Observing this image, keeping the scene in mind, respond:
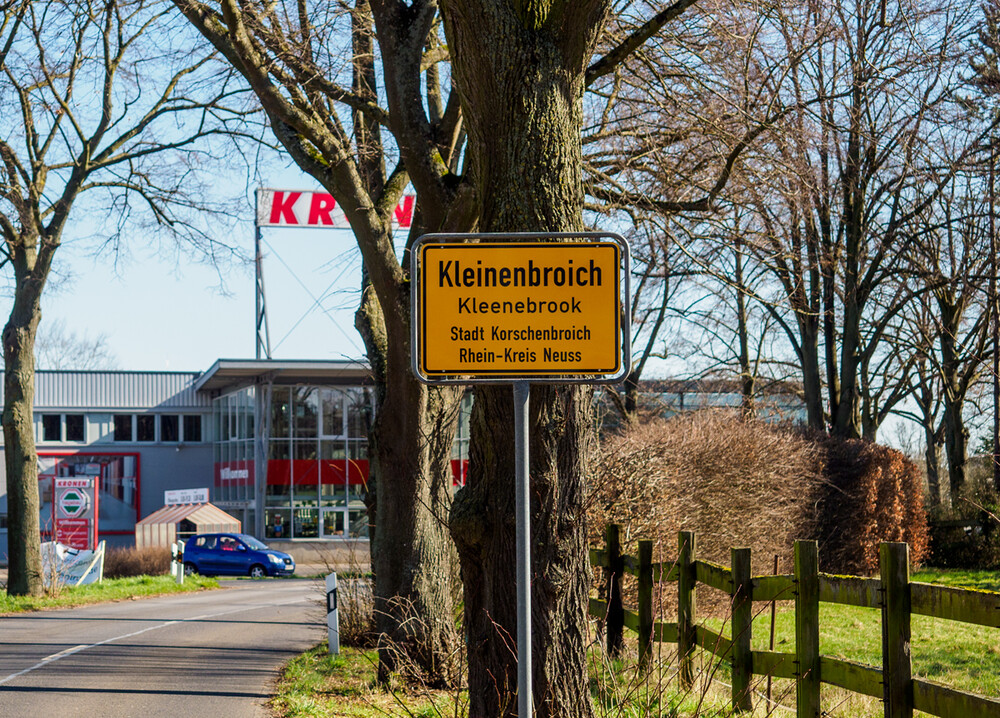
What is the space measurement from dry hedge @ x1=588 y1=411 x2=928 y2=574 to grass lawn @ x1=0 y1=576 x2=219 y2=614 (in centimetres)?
1145

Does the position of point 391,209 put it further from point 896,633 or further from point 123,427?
point 123,427

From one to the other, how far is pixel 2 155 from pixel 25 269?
85.4 inches

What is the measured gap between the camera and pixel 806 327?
2759cm

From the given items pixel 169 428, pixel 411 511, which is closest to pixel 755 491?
pixel 411 511

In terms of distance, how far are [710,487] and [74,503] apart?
22.5 meters

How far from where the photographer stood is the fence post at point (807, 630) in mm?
6301

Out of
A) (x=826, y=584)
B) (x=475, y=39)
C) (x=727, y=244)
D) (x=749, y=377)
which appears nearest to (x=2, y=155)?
Result: (x=727, y=244)

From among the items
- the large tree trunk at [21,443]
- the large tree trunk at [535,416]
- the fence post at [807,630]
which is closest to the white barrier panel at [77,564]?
the large tree trunk at [21,443]

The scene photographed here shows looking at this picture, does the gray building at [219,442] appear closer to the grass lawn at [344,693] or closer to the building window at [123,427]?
the building window at [123,427]

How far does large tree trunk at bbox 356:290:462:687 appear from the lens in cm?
948

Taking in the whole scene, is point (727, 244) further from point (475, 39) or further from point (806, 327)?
point (806, 327)

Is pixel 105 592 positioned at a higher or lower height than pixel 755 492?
lower

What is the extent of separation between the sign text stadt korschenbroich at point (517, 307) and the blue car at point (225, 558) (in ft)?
103

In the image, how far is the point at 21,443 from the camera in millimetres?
20094
